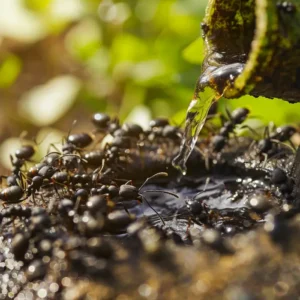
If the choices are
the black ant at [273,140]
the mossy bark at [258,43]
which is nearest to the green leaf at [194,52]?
the black ant at [273,140]

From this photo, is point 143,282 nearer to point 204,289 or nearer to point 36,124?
point 204,289

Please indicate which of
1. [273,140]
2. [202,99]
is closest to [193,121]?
[202,99]

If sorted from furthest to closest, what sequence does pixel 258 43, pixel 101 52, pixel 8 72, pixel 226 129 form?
1. pixel 8 72
2. pixel 101 52
3. pixel 226 129
4. pixel 258 43

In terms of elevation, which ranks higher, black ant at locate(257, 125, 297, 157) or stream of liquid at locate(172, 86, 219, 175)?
stream of liquid at locate(172, 86, 219, 175)

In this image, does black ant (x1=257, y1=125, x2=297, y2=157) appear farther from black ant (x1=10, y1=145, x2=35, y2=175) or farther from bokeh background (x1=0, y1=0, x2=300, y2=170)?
bokeh background (x1=0, y1=0, x2=300, y2=170)

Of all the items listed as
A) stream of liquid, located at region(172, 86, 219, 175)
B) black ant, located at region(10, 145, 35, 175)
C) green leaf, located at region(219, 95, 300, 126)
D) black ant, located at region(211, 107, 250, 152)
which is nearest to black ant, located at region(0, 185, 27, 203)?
black ant, located at region(10, 145, 35, 175)

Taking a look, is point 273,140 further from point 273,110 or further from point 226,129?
point 273,110
